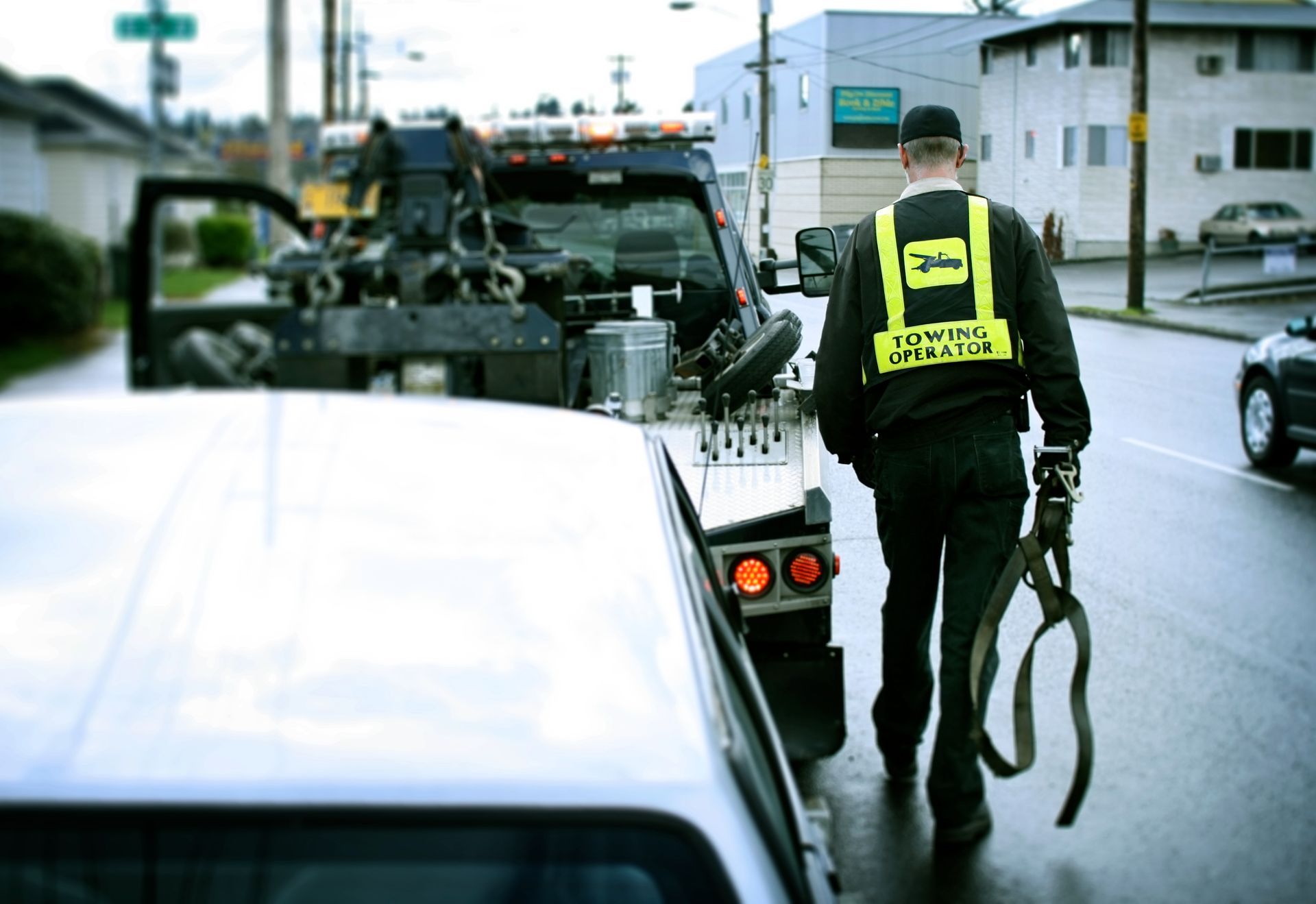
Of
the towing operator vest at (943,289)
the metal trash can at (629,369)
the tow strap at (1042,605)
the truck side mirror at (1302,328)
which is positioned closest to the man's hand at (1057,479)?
the tow strap at (1042,605)

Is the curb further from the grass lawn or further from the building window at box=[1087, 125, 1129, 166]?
the grass lawn

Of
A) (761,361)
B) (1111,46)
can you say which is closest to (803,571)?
(761,361)

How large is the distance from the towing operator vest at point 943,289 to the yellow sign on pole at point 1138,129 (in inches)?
206

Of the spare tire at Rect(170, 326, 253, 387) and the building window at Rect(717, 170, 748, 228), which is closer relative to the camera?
the spare tire at Rect(170, 326, 253, 387)

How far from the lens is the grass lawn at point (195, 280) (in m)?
5.77

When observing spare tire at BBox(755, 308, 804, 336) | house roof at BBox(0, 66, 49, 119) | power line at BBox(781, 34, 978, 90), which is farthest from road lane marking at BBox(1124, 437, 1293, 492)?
house roof at BBox(0, 66, 49, 119)

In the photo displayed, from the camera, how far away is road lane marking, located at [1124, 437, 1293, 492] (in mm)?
10953

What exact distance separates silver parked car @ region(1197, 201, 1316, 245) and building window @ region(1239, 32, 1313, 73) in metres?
2.02

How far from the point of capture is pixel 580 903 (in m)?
1.87

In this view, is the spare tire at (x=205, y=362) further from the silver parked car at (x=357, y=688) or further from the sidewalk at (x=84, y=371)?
the sidewalk at (x=84, y=371)

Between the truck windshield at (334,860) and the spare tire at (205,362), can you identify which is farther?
the spare tire at (205,362)

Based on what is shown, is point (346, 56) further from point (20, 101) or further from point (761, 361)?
point (20, 101)

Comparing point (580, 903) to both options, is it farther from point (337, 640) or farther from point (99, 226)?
point (99, 226)

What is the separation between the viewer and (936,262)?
179 inches
